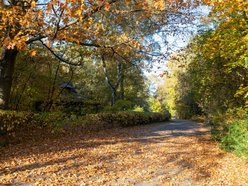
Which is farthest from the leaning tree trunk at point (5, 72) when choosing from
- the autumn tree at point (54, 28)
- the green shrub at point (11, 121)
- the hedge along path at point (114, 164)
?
→ the hedge along path at point (114, 164)

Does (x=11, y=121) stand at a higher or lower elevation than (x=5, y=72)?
lower

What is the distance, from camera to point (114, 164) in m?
6.87

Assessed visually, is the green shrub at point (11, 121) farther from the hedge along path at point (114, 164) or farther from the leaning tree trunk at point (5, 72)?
the leaning tree trunk at point (5, 72)

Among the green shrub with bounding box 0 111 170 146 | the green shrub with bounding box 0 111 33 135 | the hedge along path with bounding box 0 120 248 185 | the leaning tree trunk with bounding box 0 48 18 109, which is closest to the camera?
the hedge along path with bounding box 0 120 248 185

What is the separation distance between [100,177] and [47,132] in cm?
519

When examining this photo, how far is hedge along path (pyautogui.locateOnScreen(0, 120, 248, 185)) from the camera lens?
219 inches

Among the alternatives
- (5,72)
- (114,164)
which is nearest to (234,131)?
(114,164)

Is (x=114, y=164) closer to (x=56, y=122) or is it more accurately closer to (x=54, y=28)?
(x=54, y=28)

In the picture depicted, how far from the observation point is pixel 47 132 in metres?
10.3

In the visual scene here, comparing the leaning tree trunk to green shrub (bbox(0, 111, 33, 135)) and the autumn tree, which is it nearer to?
the autumn tree

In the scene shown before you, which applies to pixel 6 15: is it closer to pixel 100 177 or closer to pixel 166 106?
pixel 100 177

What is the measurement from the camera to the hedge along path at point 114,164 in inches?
219

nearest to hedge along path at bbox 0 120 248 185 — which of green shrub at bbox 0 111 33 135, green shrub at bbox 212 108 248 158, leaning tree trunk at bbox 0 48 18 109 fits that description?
green shrub at bbox 212 108 248 158

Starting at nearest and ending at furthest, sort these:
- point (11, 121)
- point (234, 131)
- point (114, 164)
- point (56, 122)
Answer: point (114, 164), point (234, 131), point (11, 121), point (56, 122)
